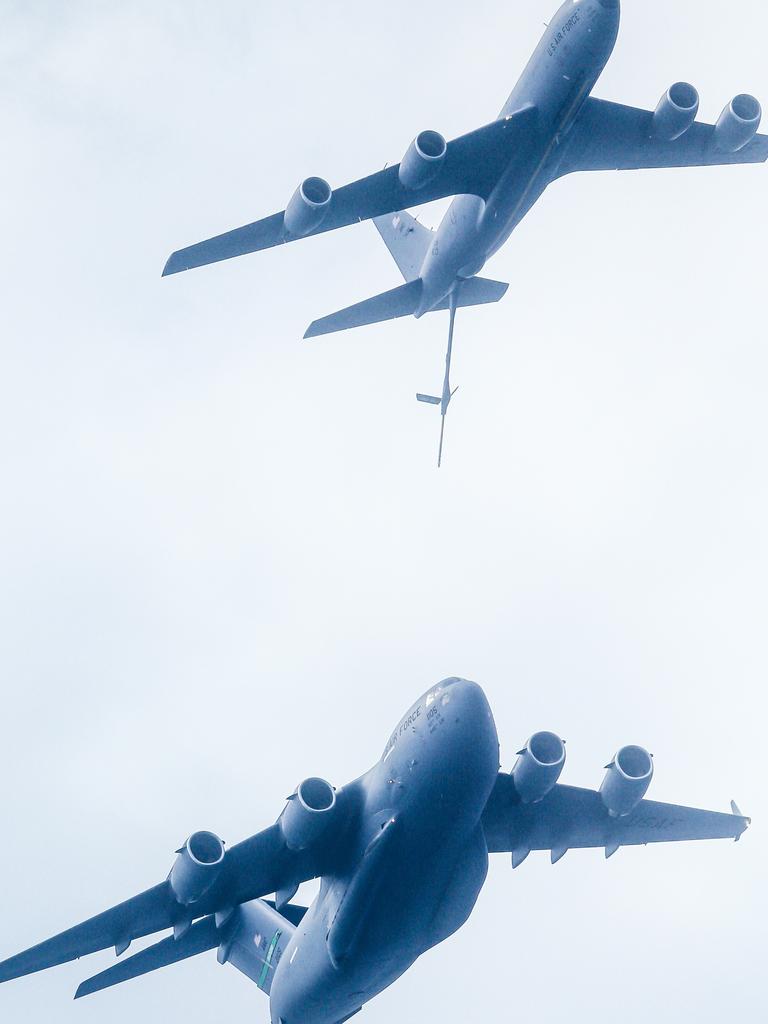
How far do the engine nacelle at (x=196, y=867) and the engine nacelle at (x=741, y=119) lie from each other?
1414 centimetres

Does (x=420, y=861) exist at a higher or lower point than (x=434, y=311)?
lower

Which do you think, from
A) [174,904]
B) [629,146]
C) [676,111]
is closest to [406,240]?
[629,146]

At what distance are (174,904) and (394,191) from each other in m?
11.8

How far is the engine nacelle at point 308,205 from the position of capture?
64.5 ft

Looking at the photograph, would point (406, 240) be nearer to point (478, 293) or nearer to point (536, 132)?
point (478, 293)

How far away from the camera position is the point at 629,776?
66.0ft

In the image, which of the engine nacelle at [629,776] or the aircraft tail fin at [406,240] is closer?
the engine nacelle at [629,776]

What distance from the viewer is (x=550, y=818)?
2170 cm

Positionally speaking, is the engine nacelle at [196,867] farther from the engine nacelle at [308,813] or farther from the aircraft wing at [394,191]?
the aircraft wing at [394,191]

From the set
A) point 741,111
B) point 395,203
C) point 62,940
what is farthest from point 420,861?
point 741,111

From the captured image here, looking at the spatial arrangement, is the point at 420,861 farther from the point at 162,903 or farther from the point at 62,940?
the point at 62,940

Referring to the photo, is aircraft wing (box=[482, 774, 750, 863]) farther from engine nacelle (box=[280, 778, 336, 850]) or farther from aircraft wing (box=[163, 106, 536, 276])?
aircraft wing (box=[163, 106, 536, 276])

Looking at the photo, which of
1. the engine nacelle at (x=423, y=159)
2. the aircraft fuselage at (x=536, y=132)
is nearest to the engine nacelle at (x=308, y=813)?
the engine nacelle at (x=423, y=159)

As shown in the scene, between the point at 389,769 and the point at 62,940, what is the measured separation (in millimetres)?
5645
